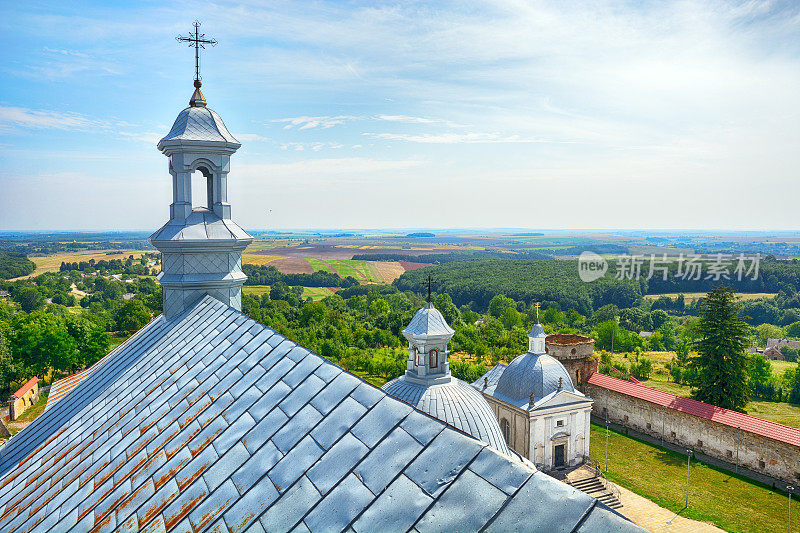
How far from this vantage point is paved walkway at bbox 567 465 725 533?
2155 cm

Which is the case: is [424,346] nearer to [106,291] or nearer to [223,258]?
[223,258]

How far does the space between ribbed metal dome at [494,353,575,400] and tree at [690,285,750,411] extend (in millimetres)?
16361

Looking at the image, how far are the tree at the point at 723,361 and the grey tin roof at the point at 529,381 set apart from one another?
1614cm

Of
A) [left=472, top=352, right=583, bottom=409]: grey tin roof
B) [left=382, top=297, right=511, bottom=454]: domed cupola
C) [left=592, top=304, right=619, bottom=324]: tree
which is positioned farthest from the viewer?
[left=592, top=304, right=619, bottom=324]: tree

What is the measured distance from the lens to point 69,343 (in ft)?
147

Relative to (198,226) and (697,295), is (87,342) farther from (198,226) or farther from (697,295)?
(697,295)

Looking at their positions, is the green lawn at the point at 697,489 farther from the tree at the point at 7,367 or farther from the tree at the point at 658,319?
the tree at the point at 658,319

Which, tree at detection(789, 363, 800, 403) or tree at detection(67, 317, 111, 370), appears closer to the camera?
tree at detection(789, 363, 800, 403)

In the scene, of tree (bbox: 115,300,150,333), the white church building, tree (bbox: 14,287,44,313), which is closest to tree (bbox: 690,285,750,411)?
the white church building

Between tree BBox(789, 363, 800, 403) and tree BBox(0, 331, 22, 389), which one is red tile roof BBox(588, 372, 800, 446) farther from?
tree BBox(0, 331, 22, 389)

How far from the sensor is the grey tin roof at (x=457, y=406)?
15.9 m

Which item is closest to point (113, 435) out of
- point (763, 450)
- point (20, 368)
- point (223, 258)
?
point (223, 258)

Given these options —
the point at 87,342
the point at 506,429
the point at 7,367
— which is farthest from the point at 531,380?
the point at 87,342

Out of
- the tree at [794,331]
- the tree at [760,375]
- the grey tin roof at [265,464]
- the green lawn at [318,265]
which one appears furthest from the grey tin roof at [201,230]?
the green lawn at [318,265]
